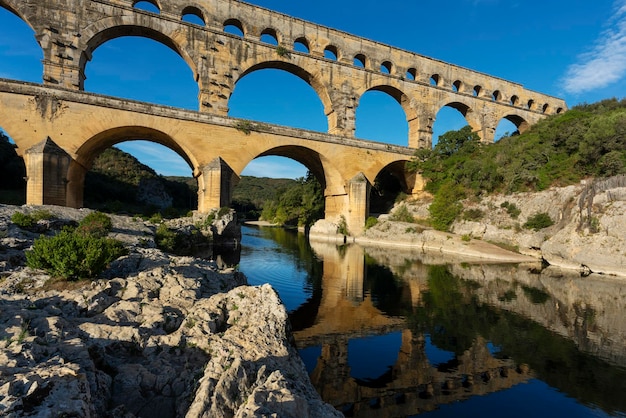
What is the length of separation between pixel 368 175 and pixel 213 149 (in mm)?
13294

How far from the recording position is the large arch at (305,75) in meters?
25.8

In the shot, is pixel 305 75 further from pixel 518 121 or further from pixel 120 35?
pixel 518 121

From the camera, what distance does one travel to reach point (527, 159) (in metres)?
23.7

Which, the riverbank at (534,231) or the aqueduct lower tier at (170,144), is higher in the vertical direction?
the aqueduct lower tier at (170,144)

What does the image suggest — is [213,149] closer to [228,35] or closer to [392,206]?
[228,35]

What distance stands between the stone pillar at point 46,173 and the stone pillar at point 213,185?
24.2ft

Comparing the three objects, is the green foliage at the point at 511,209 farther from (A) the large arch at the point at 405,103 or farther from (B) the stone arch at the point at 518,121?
(B) the stone arch at the point at 518,121

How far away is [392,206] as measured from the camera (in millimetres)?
33812

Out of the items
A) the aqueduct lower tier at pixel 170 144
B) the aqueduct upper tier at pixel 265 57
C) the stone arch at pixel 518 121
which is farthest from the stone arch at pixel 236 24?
the stone arch at pixel 518 121

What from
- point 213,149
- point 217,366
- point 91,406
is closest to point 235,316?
point 217,366

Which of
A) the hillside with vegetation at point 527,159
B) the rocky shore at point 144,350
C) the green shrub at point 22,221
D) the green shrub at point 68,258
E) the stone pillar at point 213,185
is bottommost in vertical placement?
the rocky shore at point 144,350

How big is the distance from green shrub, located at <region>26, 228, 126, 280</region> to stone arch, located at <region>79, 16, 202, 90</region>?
64.0ft

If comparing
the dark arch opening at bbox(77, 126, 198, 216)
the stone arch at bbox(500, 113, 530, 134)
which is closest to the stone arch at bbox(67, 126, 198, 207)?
the dark arch opening at bbox(77, 126, 198, 216)

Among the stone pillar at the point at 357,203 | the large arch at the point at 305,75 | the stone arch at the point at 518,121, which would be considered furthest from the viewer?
the stone arch at the point at 518,121
